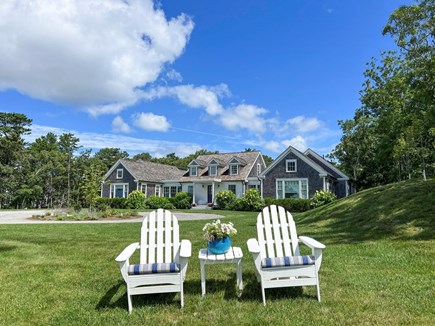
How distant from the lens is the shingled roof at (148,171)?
31484 mm

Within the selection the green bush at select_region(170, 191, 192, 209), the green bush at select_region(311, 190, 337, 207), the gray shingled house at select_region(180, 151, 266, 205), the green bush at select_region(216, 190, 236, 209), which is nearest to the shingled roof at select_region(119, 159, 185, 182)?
the gray shingled house at select_region(180, 151, 266, 205)

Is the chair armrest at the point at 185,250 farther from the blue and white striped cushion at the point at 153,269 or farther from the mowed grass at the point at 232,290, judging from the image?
the mowed grass at the point at 232,290

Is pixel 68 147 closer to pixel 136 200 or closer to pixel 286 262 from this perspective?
pixel 136 200

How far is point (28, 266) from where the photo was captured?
19.1ft

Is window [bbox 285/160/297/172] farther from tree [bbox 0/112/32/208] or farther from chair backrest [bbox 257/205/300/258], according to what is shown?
tree [bbox 0/112/32/208]

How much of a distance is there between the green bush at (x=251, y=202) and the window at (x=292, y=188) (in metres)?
1.89

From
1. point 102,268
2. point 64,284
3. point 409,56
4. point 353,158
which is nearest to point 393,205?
point 409,56

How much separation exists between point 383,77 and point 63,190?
34316mm

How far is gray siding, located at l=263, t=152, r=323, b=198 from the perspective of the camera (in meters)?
23.9

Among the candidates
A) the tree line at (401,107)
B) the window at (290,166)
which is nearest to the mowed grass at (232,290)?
the tree line at (401,107)

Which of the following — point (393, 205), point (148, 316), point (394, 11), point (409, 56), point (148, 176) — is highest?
point (394, 11)

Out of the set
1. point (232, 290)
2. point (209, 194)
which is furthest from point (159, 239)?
point (209, 194)

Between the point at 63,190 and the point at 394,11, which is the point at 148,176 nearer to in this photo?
the point at 63,190

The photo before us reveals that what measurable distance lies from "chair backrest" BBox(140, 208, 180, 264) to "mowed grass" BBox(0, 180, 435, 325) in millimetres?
513
